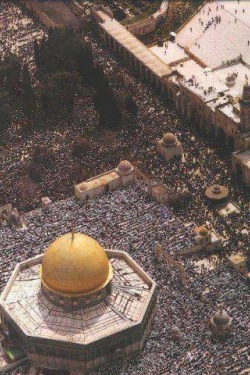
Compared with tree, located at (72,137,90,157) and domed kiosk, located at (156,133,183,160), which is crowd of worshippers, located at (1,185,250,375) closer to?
domed kiosk, located at (156,133,183,160)

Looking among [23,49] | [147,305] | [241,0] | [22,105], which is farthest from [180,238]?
[241,0]

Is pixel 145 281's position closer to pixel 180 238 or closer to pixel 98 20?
pixel 180 238

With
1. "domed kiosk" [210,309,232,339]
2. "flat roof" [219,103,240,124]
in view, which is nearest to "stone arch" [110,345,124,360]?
"domed kiosk" [210,309,232,339]

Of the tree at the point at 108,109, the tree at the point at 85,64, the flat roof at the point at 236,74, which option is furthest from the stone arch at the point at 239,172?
the tree at the point at 85,64

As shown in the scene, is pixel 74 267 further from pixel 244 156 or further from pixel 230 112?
pixel 230 112

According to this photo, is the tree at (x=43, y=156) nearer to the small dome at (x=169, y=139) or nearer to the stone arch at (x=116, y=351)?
the small dome at (x=169, y=139)
